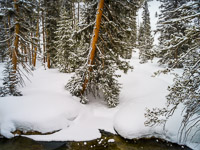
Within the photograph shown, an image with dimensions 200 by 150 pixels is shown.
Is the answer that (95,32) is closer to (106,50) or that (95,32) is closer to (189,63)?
(106,50)

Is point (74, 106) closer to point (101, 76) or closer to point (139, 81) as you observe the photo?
point (101, 76)

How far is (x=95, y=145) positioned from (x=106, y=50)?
18.1 ft

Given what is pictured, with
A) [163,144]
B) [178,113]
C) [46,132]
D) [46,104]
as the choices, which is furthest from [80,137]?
[178,113]

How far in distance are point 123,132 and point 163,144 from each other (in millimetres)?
1770

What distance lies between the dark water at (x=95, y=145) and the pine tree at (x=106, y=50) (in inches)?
105

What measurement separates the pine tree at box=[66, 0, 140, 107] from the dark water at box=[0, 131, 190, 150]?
267 centimetres

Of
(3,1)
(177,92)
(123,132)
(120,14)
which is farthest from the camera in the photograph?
(120,14)

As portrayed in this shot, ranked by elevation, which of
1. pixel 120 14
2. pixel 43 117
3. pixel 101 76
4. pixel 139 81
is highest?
pixel 120 14

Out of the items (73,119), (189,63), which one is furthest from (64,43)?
(189,63)

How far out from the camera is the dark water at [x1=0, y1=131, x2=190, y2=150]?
16.1 feet

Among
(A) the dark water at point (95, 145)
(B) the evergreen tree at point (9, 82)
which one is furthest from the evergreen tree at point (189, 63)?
(B) the evergreen tree at point (9, 82)

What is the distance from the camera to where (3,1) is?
6992 millimetres

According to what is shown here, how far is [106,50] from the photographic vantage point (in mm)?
7992

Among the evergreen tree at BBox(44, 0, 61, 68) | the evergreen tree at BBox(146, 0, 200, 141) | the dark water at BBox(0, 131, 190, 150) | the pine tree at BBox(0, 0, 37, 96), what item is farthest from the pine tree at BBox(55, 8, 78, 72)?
the evergreen tree at BBox(146, 0, 200, 141)
